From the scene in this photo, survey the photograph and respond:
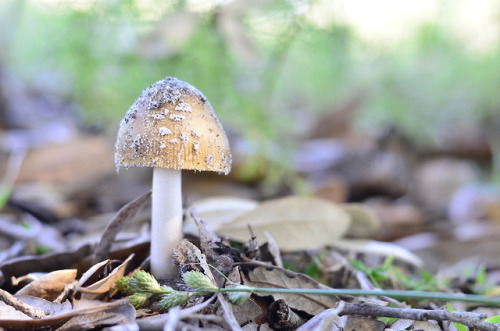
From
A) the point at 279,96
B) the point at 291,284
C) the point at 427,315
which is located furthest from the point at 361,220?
the point at 279,96

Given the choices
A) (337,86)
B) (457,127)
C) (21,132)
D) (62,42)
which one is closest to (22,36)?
(21,132)

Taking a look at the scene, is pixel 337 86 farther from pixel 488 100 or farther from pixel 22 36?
pixel 22 36

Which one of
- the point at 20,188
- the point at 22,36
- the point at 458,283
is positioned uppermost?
the point at 22,36

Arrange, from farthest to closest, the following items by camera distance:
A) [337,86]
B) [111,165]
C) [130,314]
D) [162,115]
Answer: [337,86] < [111,165] < [162,115] < [130,314]

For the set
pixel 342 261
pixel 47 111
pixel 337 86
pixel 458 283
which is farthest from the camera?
pixel 47 111

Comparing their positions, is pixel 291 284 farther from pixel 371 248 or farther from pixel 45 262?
pixel 45 262

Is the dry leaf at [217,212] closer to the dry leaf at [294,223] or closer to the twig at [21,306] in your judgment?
the dry leaf at [294,223]

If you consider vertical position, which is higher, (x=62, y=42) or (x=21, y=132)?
(x=62, y=42)

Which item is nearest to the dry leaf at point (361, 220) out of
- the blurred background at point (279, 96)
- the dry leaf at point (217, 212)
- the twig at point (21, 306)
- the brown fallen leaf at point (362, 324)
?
the dry leaf at point (217, 212)
